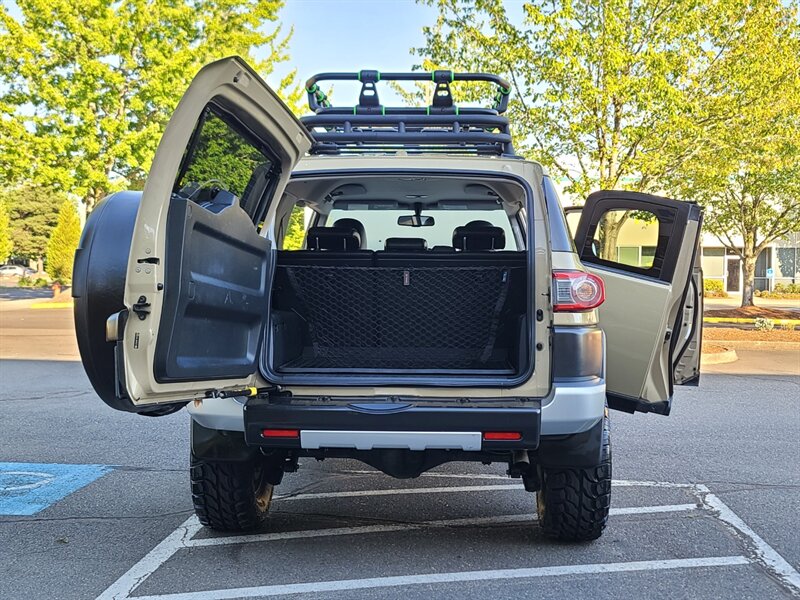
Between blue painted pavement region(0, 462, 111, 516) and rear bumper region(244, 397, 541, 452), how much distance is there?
6.78 ft

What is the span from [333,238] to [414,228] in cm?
124

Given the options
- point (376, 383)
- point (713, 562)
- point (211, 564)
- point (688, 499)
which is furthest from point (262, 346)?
point (688, 499)

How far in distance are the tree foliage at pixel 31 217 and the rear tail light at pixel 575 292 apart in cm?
6122

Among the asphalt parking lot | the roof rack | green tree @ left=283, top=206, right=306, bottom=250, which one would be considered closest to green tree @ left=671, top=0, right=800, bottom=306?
the asphalt parking lot

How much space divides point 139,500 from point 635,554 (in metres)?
2.92

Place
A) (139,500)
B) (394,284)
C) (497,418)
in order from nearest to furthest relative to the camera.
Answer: (497,418)
(394,284)
(139,500)

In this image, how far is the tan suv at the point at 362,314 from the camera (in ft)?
8.63

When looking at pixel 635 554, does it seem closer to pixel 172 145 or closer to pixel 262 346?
pixel 262 346

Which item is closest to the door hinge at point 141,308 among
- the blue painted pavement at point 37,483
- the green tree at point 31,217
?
the blue painted pavement at point 37,483

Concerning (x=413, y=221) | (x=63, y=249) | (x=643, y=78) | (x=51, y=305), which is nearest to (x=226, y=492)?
(x=413, y=221)

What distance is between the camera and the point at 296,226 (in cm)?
636

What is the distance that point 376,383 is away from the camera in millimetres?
3260

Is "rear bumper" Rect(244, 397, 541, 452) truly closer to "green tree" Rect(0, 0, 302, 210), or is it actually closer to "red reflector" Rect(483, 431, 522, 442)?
"red reflector" Rect(483, 431, 522, 442)

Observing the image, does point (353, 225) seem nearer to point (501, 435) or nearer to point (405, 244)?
point (405, 244)
